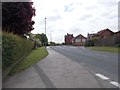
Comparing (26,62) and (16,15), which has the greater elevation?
(16,15)

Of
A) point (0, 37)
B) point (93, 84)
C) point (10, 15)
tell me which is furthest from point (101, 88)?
point (10, 15)

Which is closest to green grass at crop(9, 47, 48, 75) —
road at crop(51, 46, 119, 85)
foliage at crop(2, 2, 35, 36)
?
foliage at crop(2, 2, 35, 36)

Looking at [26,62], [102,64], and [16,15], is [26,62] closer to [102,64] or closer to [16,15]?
[102,64]

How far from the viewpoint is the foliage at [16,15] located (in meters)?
24.4

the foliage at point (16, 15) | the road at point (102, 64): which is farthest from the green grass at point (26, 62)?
the road at point (102, 64)

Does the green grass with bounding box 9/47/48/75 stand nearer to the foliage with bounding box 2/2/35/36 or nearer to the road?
the foliage with bounding box 2/2/35/36

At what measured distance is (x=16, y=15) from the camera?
24.9 meters

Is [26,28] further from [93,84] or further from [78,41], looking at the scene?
[78,41]

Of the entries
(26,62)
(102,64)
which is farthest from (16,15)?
(102,64)

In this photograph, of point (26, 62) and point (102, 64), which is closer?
point (102, 64)

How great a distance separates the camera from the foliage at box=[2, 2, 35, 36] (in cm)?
2444

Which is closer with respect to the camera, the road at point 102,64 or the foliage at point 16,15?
the road at point 102,64

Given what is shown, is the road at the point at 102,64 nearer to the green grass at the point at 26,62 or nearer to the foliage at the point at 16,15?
the green grass at the point at 26,62

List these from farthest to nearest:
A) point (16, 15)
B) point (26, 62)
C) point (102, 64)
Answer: point (16, 15)
point (26, 62)
point (102, 64)
